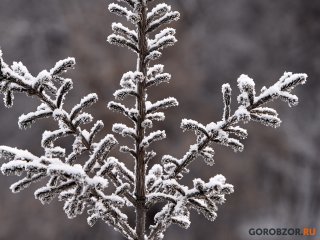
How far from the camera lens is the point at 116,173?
41.6 inches

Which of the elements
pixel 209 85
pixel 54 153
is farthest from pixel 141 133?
pixel 209 85

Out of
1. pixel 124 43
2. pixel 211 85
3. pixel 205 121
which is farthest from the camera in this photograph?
pixel 211 85

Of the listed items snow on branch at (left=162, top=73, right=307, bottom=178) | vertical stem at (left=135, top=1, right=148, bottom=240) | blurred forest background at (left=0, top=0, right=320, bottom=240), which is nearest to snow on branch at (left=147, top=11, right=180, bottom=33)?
vertical stem at (left=135, top=1, right=148, bottom=240)

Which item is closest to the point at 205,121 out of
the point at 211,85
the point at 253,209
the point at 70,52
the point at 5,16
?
the point at 211,85

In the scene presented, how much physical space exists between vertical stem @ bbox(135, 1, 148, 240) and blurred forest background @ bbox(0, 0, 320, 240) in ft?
15.2

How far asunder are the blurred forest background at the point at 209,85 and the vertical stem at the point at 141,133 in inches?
182

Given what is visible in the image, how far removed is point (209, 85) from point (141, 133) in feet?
18.6

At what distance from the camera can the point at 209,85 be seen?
6.61m

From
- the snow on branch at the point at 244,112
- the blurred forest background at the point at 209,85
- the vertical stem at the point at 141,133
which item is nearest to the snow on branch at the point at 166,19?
the vertical stem at the point at 141,133

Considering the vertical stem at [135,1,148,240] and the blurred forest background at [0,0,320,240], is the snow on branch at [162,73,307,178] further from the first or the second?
the blurred forest background at [0,0,320,240]

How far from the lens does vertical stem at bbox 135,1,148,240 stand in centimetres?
97

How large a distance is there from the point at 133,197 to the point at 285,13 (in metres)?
6.83

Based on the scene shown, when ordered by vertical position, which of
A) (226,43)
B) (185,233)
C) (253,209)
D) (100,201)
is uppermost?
(226,43)

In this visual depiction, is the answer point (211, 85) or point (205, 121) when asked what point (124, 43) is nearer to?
point (205, 121)
